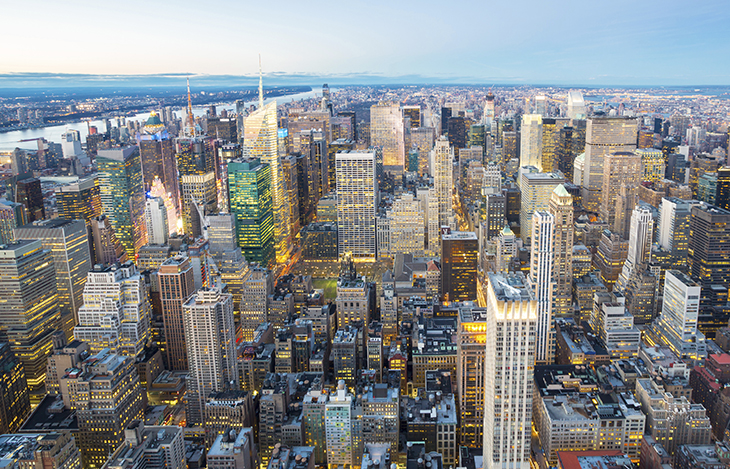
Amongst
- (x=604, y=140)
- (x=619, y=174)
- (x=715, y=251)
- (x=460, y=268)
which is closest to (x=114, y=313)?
(x=460, y=268)

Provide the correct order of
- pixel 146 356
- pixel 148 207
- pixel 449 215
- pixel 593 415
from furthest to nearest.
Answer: pixel 449 215 → pixel 148 207 → pixel 146 356 → pixel 593 415

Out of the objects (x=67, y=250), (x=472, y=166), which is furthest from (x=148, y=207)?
(x=472, y=166)

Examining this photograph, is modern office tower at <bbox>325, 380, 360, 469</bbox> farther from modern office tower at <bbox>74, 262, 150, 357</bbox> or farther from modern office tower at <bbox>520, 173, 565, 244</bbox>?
modern office tower at <bbox>520, 173, 565, 244</bbox>

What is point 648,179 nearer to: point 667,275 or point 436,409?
point 667,275

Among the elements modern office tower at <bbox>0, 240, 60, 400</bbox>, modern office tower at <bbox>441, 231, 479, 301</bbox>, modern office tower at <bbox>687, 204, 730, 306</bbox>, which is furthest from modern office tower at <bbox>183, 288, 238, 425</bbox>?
modern office tower at <bbox>687, 204, 730, 306</bbox>

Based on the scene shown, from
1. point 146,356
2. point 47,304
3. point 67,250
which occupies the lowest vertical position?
point 146,356
